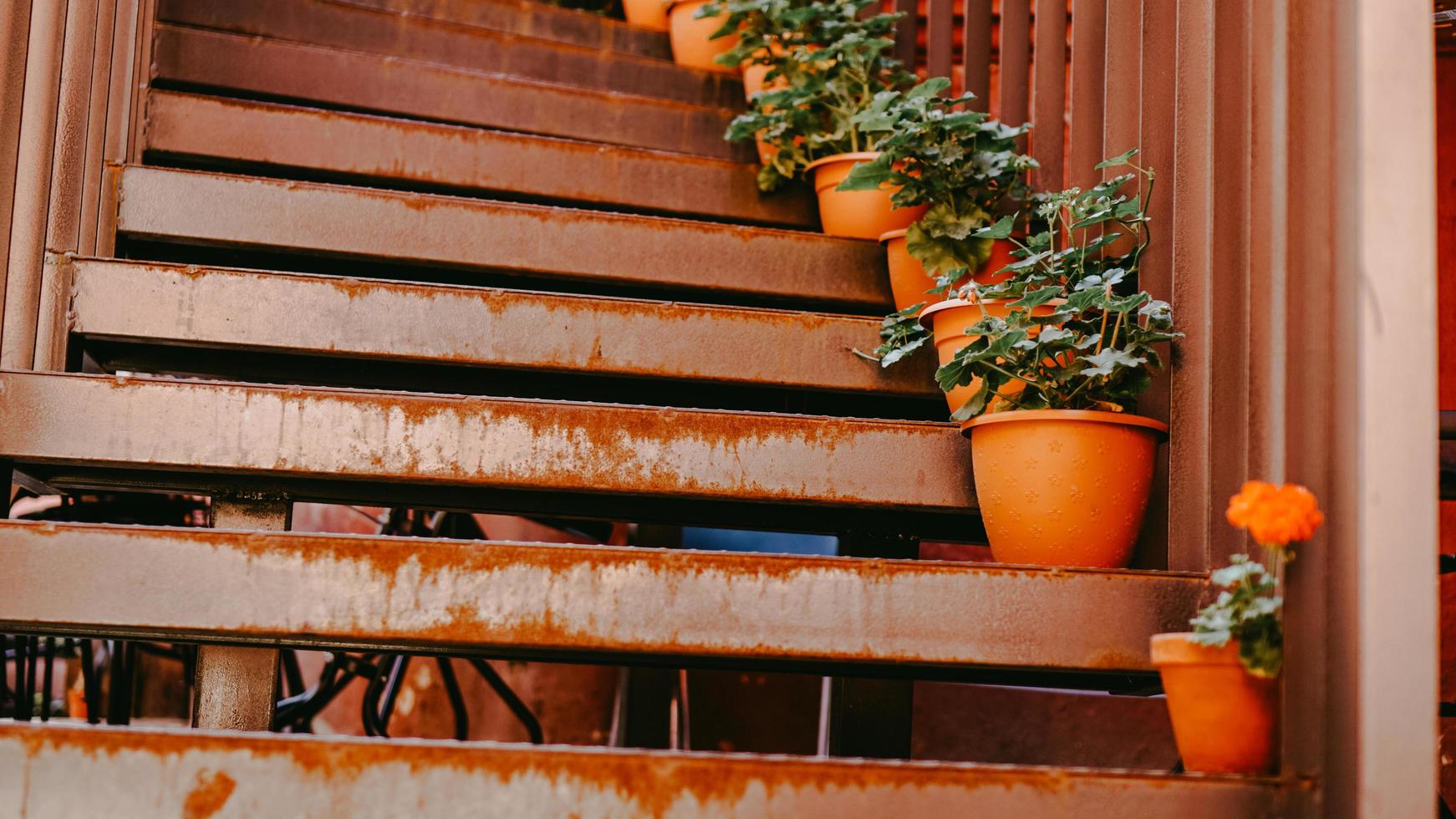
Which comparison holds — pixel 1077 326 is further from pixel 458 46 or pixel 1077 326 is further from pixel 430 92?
pixel 458 46

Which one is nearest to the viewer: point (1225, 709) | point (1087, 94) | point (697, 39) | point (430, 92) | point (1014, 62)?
point (1225, 709)

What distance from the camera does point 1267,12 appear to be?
1.43 meters

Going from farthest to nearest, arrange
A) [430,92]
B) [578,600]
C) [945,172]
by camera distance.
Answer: [430,92], [945,172], [578,600]

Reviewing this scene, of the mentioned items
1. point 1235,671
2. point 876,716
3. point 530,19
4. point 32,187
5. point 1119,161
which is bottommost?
point 876,716

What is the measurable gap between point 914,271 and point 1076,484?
0.66m

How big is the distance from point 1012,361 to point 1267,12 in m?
0.49

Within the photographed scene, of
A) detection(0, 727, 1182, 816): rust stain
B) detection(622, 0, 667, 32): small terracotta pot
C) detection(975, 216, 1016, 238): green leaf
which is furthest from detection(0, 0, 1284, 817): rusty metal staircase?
detection(622, 0, 667, 32): small terracotta pot

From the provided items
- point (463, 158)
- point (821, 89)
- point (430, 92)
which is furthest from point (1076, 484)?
point (430, 92)

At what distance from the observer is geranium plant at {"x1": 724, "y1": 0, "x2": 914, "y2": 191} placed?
8.20 ft

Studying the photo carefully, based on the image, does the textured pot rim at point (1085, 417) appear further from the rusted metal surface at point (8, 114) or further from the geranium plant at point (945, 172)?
the rusted metal surface at point (8, 114)

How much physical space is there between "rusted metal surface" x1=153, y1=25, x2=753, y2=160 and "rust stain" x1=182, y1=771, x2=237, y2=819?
1682 millimetres

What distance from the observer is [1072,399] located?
5.48 feet

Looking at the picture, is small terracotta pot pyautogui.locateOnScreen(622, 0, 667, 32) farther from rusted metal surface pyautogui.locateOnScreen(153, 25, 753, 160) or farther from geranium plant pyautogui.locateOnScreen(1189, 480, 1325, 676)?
geranium plant pyautogui.locateOnScreen(1189, 480, 1325, 676)

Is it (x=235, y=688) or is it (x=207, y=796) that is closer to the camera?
(x=207, y=796)
